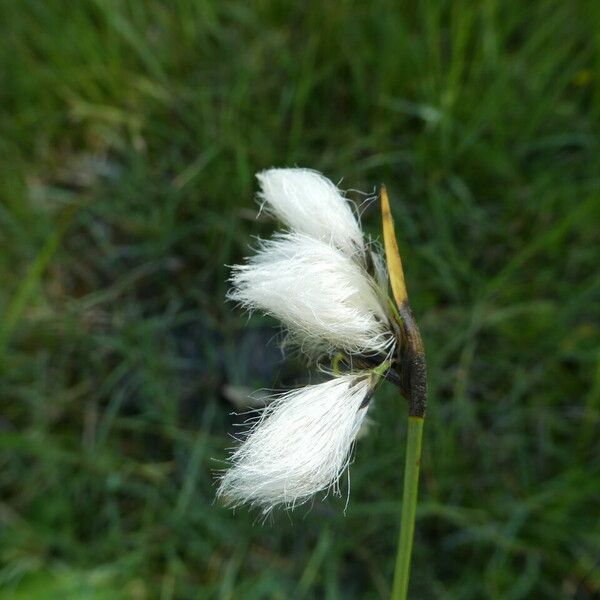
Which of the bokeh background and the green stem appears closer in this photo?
the green stem

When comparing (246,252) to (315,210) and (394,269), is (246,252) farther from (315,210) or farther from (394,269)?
(394,269)

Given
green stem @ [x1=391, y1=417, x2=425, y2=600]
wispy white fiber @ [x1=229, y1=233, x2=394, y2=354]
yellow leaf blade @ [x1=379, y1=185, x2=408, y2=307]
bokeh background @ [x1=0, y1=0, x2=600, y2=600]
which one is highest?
yellow leaf blade @ [x1=379, y1=185, x2=408, y2=307]

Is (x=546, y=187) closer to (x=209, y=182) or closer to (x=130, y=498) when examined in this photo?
(x=209, y=182)

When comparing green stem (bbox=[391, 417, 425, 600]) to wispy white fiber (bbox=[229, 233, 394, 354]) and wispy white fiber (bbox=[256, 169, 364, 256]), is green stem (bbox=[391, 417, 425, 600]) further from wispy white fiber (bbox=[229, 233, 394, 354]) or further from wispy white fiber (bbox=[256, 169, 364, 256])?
wispy white fiber (bbox=[256, 169, 364, 256])

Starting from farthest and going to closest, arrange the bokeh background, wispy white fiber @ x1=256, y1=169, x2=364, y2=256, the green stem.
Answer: the bokeh background < wispy white fiber @ x1=256, y1=169, x2=364, y2=256 < the green stem

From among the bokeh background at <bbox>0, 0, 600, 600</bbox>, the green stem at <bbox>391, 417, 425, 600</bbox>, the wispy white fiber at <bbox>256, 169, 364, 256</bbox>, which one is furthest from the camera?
the bokeh background at <bbox>0, 0, 600, 600</bbox>

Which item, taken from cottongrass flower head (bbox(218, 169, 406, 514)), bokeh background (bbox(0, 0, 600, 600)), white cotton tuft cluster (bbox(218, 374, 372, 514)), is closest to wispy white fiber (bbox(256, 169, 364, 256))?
cottongrass flower head (bbox(218, 169, 406, 514))

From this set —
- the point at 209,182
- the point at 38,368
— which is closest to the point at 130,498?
the point at 38,368
